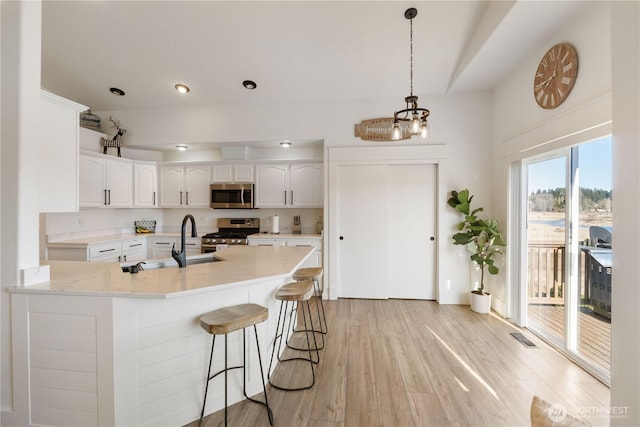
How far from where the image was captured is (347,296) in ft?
Result: 13.2

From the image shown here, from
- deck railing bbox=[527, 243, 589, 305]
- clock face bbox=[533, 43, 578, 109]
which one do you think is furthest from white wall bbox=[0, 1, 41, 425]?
deck railing bbox=[527, 243, 589, 305]

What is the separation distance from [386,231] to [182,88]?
370cm

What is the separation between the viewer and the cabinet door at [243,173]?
4531 millimetres

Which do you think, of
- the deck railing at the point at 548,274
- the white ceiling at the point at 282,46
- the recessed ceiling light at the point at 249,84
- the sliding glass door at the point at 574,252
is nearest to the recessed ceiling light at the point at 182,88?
the white ceiling at the point at 282,46

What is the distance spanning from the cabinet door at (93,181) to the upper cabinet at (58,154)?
2.15 metres

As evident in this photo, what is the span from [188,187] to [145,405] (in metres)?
3.77

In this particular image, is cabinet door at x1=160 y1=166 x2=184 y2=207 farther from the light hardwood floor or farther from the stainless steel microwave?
the light hardwood floor

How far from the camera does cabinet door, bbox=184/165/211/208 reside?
4637 millimetres

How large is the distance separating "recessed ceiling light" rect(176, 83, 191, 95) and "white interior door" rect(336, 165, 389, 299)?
2.54m

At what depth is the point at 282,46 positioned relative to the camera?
121 inches

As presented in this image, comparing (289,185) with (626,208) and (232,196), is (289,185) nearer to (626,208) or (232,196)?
(232,196)

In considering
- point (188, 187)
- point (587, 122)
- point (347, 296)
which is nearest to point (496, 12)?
point (587, 122)

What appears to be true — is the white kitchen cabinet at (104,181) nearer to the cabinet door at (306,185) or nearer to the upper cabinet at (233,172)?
the upper cabinet at (233,172)

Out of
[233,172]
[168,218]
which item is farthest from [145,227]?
[233,172]
